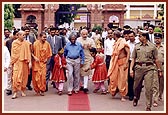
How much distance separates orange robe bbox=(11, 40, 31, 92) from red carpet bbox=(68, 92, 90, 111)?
1233 mm

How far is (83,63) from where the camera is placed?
10773 millimetres

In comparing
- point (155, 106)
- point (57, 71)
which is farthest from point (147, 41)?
point (57, 71)

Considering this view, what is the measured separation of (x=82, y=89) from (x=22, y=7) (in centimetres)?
2449

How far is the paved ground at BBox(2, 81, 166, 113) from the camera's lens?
8.76m

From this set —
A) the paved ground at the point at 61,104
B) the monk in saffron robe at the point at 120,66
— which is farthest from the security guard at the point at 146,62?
the monk in saffron robe at the point at 120,66

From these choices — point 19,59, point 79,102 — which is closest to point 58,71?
point 19,59

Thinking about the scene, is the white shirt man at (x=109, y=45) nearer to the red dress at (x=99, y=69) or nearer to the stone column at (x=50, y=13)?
the red dress at (x=99, y=69)

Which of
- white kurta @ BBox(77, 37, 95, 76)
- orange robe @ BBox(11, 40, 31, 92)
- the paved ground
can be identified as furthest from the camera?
white kurta @ BBox(77, 37, 95, 76)

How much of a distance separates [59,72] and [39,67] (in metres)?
0.64

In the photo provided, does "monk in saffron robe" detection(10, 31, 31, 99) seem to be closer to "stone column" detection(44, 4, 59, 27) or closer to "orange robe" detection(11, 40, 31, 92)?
"orange robe" detection(11, 40, 31, 92)

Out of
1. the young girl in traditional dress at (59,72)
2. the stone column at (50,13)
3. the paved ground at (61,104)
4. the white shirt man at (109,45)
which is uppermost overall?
the stone column at (50,13)

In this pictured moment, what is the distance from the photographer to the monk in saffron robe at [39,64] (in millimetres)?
10344

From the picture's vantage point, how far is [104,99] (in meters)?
10.1

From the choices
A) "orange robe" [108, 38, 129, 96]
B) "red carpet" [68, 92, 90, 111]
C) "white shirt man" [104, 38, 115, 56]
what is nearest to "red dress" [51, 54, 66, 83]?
"red carpet" [68, 92, 90, 111]
